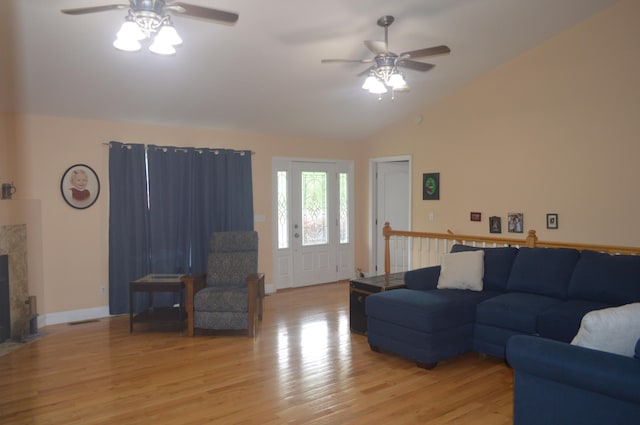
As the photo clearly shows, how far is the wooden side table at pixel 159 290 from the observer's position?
15.8 feet

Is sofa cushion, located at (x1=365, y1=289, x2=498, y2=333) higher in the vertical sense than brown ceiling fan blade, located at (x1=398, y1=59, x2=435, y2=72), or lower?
lower

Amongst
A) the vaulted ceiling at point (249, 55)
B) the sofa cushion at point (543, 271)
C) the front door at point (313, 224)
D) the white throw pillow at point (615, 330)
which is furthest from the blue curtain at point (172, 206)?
the white throw pillow at point (615, 330)

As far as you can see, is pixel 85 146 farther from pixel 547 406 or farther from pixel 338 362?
pixel 547 406

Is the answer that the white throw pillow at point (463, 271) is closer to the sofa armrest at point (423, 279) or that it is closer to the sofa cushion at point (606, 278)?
the sofa armrest at point (423, 279)

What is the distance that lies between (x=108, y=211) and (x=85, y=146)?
807 millimetres

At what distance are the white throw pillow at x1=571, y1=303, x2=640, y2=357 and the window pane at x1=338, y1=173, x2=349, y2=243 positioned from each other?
214 inches

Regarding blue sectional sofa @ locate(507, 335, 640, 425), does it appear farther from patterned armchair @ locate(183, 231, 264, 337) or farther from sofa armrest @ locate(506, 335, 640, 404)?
patterned armchair @ locate(183, 231, 264, 337)

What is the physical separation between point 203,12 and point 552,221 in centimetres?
450

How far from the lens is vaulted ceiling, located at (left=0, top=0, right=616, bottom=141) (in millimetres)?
3717

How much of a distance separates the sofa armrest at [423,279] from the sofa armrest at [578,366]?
6.63 ft

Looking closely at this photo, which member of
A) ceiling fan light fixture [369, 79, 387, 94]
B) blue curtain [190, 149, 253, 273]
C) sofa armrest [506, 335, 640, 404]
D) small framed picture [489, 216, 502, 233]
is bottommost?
sofa armrest [506, 335, 640, 404]

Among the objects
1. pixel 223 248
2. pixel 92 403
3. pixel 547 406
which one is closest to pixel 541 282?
pixel 547 406

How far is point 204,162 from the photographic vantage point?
603cm

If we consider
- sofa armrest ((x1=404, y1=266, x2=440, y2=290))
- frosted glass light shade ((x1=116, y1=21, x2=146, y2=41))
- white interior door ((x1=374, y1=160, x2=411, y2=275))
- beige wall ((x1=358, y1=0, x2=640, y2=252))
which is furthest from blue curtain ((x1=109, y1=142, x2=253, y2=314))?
frosted glass light shade ((x1=116, y1=21, x2=146, y2=41))
